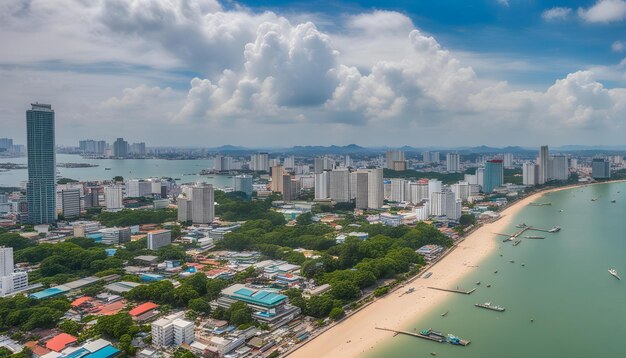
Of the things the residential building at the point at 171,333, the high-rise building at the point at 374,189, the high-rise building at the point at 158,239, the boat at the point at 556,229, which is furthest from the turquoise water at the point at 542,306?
the high-rise building at the point at 158,239

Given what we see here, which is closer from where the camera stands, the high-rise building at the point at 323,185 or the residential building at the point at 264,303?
the residential building at the point at 264,303

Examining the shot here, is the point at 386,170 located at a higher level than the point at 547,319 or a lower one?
higher

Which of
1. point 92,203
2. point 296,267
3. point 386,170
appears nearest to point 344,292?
point 296,267

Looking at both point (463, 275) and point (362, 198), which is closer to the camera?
point (463, 275)

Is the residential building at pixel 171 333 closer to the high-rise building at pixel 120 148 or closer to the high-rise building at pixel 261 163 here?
the high-rise building at pixel 261 163

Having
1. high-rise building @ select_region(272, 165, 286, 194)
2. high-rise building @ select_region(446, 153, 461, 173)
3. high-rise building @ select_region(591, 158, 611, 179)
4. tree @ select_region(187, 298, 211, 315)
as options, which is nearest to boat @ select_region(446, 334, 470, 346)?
tree @ select_region(187, 298, 211, 315)

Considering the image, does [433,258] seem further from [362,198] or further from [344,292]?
[362,198]

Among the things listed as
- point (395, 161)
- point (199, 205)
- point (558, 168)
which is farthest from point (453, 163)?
point (199, 205)
